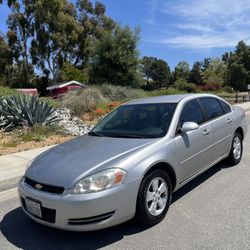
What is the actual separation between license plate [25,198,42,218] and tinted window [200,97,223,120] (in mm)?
3065

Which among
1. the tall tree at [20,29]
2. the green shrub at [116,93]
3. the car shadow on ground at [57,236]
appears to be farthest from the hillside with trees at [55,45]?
the car shadow on ground at [57,236]

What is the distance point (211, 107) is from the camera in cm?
579

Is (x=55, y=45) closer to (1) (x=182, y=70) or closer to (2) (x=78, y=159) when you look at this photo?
(2) (x=78, y=159)

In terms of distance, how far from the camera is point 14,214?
4.66 metres

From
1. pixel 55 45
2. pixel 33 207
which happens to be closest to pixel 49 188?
pixel 33 207

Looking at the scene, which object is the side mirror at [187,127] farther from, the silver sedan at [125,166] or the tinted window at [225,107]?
the tinted window at [225,107]

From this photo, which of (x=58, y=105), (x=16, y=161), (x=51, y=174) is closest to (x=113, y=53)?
(x=58, y=105)

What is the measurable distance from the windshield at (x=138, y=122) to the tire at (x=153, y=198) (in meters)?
0.62

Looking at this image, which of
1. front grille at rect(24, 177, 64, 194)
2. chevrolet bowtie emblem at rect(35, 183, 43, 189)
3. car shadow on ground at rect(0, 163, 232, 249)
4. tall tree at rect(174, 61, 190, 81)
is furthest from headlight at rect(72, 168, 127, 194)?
tall tree at rect(174, 61, 190, 81)

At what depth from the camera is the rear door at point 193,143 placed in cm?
451

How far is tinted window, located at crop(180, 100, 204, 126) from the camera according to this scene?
4.94 m

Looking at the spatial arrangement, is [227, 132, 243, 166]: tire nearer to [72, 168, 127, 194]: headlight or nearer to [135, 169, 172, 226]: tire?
[135, 169, 172, 226]: tire

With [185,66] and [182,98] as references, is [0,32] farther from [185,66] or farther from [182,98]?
[185,66]

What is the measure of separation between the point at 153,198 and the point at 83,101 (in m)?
12.0
